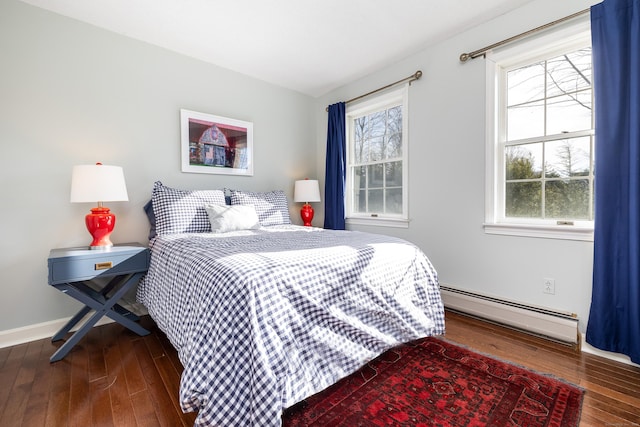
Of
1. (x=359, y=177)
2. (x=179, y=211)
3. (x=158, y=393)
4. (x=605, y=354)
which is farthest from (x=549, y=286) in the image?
(x=179, y=211)

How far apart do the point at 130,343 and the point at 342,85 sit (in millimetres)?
3430

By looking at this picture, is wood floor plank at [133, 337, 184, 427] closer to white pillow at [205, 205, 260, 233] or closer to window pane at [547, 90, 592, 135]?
white pillow at [205, 205, 260, 233]

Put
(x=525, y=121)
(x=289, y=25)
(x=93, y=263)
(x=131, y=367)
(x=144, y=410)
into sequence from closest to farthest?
(x=144, y=410)
(x=131, y=367)
(x=93, y=263)
(x=525, y=121)
(x=289, y=25)

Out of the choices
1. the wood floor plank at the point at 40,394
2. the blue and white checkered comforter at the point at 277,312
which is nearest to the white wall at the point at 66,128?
the wood floor plank at the point at 40,394

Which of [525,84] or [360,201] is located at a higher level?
[525,84]

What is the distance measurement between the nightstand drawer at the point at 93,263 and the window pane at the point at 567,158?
310 centimetres

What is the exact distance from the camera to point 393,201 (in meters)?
3.28

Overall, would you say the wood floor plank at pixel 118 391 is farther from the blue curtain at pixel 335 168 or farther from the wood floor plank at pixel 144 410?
the blue curtain at pixel 335 168

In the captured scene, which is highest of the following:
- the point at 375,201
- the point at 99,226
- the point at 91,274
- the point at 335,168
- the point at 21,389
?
the point at 335,168

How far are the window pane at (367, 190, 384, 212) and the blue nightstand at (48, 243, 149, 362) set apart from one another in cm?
237

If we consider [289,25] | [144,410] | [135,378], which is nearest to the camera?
[144,410]

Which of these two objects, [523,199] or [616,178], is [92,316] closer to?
[523,199]

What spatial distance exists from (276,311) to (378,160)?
101 inches

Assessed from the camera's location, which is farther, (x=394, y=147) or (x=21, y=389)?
(x=394, y=147)
